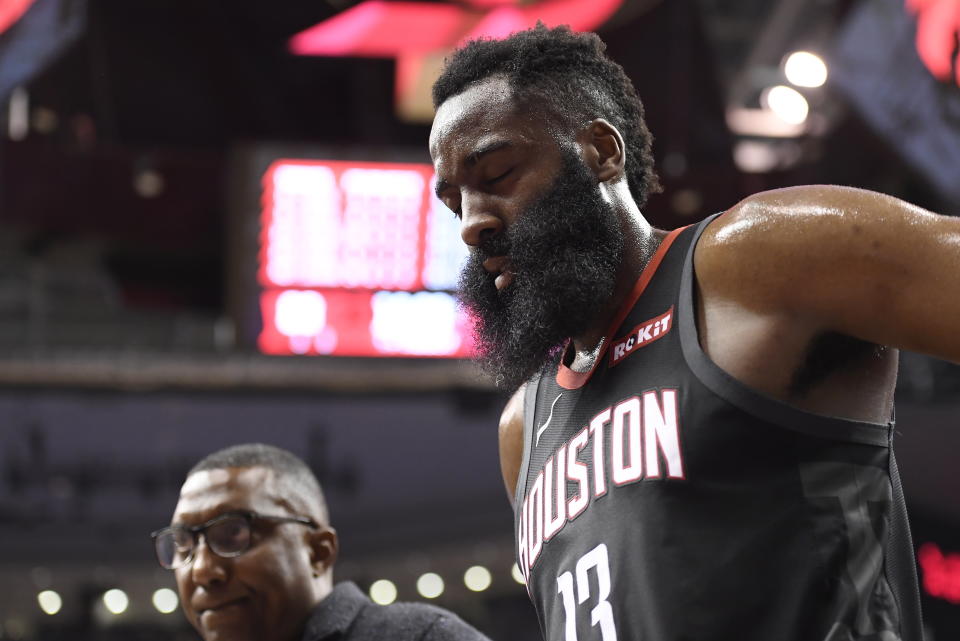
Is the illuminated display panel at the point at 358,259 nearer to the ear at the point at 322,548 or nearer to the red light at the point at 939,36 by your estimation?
the red light at the point at 939,36

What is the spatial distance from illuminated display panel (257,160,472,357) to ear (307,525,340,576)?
392 cm

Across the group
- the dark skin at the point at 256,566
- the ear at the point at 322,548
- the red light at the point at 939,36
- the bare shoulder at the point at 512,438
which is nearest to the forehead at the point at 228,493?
the dark skin at the point at 256,566

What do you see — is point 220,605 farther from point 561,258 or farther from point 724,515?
point 724,515

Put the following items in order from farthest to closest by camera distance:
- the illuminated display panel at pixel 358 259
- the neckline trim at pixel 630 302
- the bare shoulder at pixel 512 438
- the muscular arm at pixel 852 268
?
the illuminated display panel at pixel 358 259
the bare shoulder at pixel 512 438
the neckline trim at pixel 630 302
the muscular arm at pixel 852 268

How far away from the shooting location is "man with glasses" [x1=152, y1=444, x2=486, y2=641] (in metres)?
2.25

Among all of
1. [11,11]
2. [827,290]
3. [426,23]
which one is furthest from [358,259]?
[827,290]

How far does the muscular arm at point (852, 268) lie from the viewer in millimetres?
1187

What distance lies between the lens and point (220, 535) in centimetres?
229

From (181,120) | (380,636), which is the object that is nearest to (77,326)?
(181,120)

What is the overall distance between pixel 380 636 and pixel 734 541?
125 cm

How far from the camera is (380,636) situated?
234cm

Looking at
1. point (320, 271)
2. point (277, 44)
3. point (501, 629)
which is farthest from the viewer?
point (501, 629)

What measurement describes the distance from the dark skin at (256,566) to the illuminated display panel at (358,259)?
393cm

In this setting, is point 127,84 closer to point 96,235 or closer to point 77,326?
point 96,235
